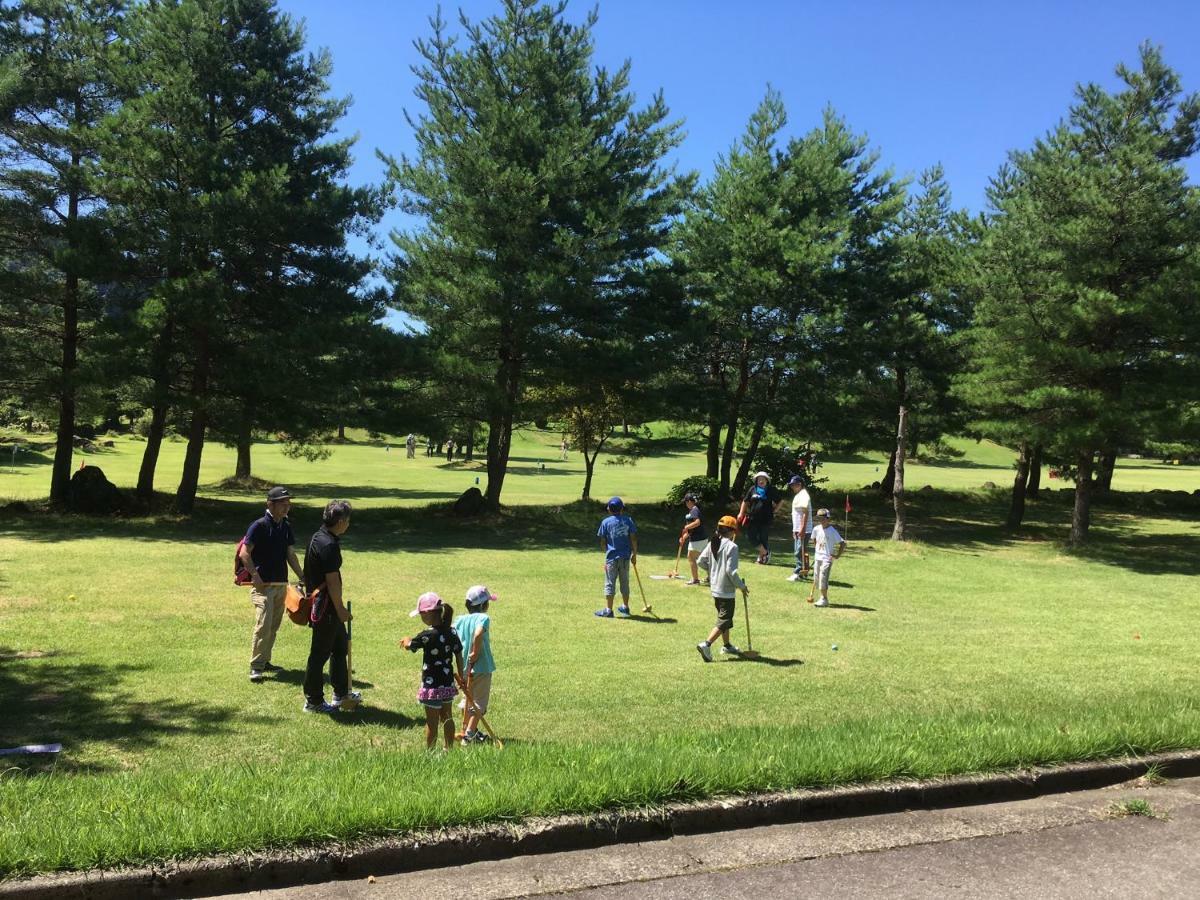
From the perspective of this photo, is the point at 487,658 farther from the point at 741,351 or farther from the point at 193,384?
the point at 741,351

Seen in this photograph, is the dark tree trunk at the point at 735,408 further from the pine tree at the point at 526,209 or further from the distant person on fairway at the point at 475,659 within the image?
the distant person on fairway at the point at 475,659

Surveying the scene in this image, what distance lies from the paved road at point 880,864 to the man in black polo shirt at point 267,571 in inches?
180

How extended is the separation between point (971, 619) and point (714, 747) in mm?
8287

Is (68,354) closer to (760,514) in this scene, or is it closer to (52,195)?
(52,195)

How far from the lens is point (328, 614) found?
6.80 metres

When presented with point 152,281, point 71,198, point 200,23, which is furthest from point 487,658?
point 71,198

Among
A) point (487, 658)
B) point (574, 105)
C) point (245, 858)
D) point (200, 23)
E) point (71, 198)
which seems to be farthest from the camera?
point (574, 105)

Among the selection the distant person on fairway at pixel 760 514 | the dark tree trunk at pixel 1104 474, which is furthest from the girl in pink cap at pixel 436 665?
the dark tree trunk at pixel 1104 474

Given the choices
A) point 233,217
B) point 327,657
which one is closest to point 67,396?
point 233,217

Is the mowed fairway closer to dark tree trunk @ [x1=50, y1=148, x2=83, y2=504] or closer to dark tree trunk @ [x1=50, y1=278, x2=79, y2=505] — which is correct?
dark tree trunk @ [x1=50, y1=278, x2=79, y2=505]

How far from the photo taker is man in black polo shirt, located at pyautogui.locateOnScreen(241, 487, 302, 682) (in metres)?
7.78

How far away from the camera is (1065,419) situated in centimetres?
1947

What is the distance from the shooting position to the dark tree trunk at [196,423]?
19.5 meters

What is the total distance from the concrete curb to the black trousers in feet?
10.7
